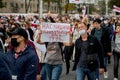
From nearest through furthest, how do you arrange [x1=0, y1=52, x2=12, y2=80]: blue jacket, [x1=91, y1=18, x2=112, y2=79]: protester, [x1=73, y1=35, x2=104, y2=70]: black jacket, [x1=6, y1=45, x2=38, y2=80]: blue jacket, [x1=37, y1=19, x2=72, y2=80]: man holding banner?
[x1=0, y1=52, x2=12, y2=80]: blue jacket → [x1=6, y1=45, x2=38, y2=80]: blue jacket → [x1=73, y1=35, x2=104, y2=70]: black jacket → [x1=37, y1=19, x2=72, y2=80]: man holding banner → [x1=91, y1=18, x2=112, y2=79]: protester

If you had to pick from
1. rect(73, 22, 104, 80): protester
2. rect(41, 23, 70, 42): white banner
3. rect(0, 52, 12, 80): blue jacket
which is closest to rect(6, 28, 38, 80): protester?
rect(0, 52, 12, 80): blue jacket

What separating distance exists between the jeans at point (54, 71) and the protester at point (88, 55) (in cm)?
54

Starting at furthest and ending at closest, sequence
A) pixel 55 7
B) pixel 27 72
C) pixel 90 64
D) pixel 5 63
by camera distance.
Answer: pixel 55 7, pixel 90 64, pixel 27 72, pixel 5 63

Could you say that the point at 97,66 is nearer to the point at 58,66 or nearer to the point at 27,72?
the point at 58,66

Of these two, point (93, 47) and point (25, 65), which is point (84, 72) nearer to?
point (93, 47)

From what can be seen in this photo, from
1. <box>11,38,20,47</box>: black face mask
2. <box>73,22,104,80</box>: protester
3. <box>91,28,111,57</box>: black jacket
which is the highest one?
<box>11,38,20,47</box>: black face mask

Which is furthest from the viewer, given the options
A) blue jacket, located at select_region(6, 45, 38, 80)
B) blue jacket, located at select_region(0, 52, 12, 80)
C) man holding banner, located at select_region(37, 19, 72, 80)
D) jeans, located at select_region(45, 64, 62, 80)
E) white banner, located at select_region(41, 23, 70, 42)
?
white banner, located at select_region(41, 23, 70, 42)

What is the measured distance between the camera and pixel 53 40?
29.3 ft

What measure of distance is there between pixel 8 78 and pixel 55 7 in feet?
424

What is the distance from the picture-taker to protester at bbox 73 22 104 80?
8125 millimetres

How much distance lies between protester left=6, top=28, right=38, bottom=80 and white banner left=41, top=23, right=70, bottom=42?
2.98 metres

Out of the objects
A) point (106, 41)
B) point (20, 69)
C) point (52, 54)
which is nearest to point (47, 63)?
point (52, 54)

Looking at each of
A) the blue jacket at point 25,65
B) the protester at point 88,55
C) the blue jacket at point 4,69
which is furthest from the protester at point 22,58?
the protester at point 88,55

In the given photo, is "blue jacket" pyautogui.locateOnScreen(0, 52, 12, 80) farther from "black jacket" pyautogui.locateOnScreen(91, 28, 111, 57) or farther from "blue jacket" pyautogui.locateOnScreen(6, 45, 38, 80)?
"black jacket" pyautogui.locateOnScreen(91, 28, 111, 57)
